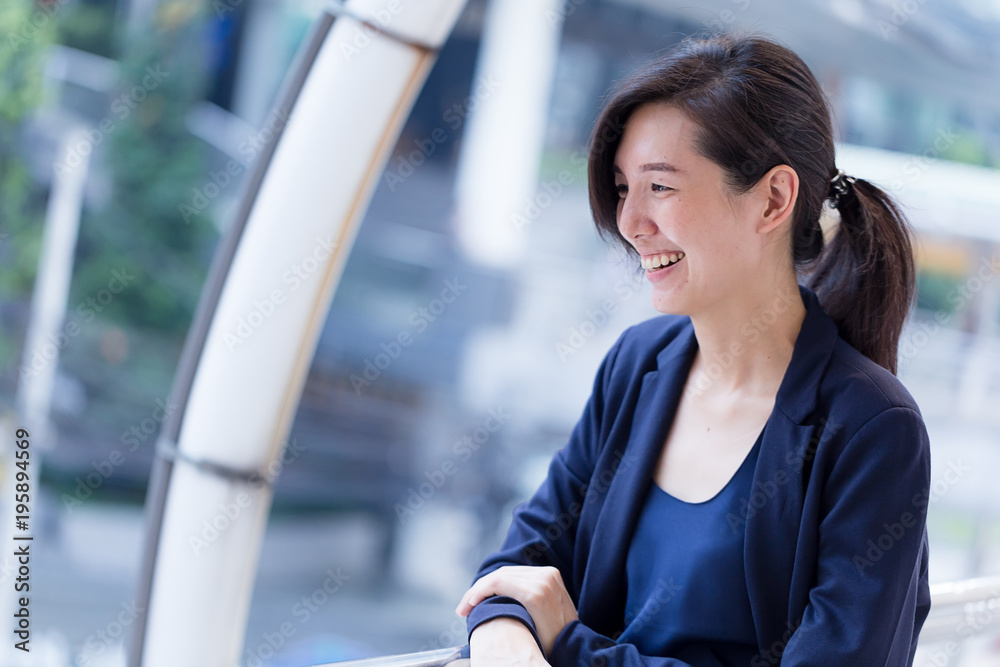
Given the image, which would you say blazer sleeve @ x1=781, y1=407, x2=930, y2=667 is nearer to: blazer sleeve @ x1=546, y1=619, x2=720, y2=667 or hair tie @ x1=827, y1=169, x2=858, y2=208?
blazer sleeve @ x1=546, y1=619, x2=720, y2=667

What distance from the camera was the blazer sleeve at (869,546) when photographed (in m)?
0.82

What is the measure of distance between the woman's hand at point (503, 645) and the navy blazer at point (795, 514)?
0.01 meters

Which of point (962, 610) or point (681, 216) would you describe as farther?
point (962, 610)

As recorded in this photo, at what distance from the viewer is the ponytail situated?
102cm

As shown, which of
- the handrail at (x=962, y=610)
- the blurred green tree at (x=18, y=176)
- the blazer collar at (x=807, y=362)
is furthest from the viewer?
the blurred green tree at (x=18, y=176)

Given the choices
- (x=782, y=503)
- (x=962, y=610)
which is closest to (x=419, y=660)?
(x=782, y=503)

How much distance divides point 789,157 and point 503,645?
60cm

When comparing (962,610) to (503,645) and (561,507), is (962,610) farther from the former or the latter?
(503,645)

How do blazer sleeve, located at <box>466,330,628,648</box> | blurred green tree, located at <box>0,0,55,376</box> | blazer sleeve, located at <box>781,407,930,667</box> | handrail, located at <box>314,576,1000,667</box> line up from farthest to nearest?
1. blurred green tree, located at <box>0,0,55,376</box>
2. handrail, located at <box>314,576,1000,667</box>
3. blazer sleeve, located at <box>466,330,628,648</box>
4. blazer sleeve, located at <box>781,407,930,667</box>

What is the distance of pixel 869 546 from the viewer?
2.74 feet

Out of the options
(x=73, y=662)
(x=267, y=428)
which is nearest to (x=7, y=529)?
(x=73, y=662)

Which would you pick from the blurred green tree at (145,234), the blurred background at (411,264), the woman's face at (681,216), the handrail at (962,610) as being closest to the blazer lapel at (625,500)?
the woman's face at (681,216)

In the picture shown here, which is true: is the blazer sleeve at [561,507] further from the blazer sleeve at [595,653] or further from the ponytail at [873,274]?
the ponytail at [873,274]

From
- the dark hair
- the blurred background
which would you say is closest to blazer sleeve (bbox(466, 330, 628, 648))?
the dark hair
